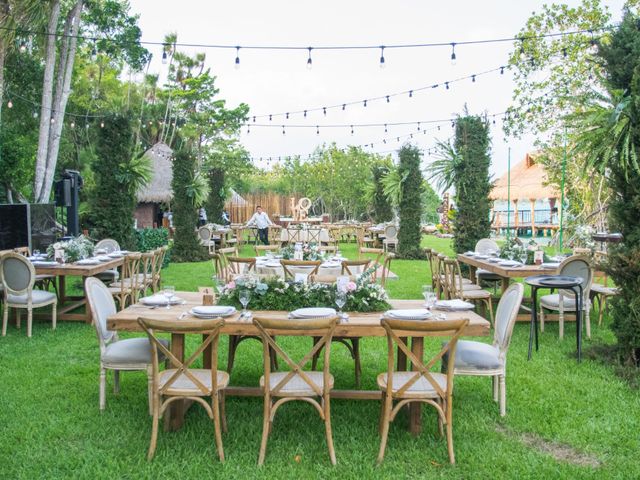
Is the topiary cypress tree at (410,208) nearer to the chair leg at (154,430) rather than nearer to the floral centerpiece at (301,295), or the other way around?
the floral centerpiece at (301,295)

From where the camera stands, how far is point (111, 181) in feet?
33.9

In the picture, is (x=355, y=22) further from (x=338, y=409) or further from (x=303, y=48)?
(x=338, y=409)

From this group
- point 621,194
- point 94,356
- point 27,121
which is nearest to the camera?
point 621,194

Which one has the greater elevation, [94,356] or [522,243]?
[522,243]

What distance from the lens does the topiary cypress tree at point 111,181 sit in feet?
33.7

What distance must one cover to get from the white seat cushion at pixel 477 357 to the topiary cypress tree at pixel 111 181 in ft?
26.2

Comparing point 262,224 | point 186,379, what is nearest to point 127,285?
point 186,379

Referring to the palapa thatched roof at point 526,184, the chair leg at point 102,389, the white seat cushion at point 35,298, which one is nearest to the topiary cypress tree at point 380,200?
the palapa thatched roof at point 526,184

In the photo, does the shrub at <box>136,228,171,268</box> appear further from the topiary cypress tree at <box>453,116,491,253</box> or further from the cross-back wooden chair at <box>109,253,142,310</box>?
the topiary cypress tree at <box>453,116,491,253</box>

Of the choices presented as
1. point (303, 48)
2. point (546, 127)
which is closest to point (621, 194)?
point (303, 48)

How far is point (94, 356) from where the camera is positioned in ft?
18.1

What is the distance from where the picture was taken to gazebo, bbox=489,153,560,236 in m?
24.8

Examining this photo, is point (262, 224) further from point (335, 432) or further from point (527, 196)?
point (335, 432)

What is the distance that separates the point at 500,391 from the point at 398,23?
9934mm
